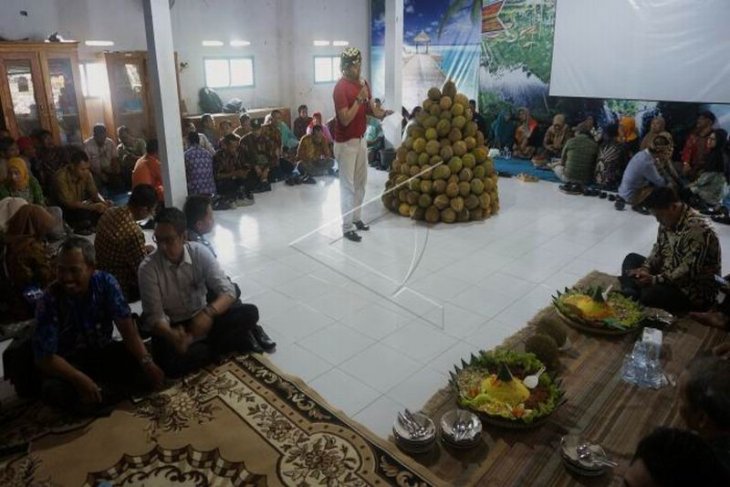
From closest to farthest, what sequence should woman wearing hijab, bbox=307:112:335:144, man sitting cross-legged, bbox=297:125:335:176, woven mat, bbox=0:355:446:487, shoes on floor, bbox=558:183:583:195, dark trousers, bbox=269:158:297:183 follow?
woven mat, bbox=0:355:446:487, shoes on floor, bbox=558:183:583:195, dark trousers, bbox=269:158:297:183, man sitting cross-legged, bbox=297:125:335:176, woman wearing hijab, bbox=307:112:335:144

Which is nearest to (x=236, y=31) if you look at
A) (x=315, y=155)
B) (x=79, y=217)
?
(x=315, y=155)

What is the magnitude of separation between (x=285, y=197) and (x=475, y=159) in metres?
2.77

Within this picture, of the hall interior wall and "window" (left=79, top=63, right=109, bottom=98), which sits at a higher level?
the hall interior wall

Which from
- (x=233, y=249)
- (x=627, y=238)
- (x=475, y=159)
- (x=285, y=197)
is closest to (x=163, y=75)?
(x=233, y=249)

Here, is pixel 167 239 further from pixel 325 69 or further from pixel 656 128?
pixel 325 69

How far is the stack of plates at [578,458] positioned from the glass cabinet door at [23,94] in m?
7.53

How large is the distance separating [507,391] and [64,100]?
758cm

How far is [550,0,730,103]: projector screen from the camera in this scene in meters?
7.86

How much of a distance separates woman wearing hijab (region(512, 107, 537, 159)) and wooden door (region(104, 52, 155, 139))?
6.30 metres

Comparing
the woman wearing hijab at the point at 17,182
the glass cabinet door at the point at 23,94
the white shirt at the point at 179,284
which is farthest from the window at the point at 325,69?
the white shirt at the point at 179,284

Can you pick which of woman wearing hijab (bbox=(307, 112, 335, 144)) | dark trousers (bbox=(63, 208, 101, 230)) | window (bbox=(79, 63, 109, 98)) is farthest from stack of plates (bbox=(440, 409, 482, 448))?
window (bbox=(79, 63, 109, 98))

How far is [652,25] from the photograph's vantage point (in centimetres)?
835

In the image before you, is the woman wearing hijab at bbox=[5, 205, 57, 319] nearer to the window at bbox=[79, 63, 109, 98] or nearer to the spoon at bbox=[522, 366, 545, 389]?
the spoon at bbox=[522, 366, 545, 389]

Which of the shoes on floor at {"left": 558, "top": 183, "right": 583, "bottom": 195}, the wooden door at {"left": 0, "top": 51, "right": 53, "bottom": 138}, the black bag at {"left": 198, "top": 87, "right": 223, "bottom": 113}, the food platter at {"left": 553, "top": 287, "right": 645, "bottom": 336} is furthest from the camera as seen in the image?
the black bag at {"left": 198, "top": 87, "right": 223, "bottom": 113}
